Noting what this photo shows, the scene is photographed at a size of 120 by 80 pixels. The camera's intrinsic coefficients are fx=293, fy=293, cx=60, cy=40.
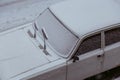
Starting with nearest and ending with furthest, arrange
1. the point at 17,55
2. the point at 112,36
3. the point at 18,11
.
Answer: the point at 17,55
the point at 112,36
the point at 18,11

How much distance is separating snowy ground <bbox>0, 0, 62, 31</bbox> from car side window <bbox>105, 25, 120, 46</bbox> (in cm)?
304

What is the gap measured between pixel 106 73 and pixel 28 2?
3810mm

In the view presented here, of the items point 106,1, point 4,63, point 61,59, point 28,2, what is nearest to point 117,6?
point 106,1

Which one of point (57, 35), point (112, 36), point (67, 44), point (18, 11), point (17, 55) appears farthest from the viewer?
point (18, 11)

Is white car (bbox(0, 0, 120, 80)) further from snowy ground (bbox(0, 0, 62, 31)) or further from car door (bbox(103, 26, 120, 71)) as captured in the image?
snowy ground (bbox(0, 0, 62, 31))

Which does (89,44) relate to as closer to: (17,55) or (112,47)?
(112,47)

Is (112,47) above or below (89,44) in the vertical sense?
below

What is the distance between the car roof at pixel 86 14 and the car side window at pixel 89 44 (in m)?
0.16

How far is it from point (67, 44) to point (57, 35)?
320 millimetres

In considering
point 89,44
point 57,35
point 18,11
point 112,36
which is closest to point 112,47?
point 112,36

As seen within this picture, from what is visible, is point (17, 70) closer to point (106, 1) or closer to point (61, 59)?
point (61, 59)

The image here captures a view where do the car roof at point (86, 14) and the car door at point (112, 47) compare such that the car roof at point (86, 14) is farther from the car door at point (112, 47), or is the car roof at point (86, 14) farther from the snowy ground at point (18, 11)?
the snowy ground at point (18, 11)

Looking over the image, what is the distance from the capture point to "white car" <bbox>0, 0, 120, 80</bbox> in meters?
5.18

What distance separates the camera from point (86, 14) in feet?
18.4
